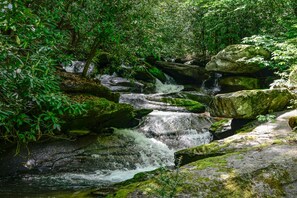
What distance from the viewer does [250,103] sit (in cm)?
904

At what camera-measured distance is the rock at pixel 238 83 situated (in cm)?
1644

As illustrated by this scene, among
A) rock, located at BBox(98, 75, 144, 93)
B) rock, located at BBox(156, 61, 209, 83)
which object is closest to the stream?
rock, located at BBox(98, 75, 144, 93)

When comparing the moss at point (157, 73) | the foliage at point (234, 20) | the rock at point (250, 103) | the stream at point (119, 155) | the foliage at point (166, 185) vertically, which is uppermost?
the foliage at point (234, 20)

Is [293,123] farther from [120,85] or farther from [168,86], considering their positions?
[168,86]

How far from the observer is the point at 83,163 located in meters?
8.79

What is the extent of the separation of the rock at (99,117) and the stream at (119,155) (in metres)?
0.43

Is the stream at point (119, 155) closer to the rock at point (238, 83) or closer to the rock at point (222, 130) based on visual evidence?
the rock at point (222, 130)

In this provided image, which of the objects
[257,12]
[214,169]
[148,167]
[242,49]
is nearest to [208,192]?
[214,169]

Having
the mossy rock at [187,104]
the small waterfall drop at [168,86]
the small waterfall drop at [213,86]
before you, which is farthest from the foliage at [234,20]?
the mossy rock at [187,104]

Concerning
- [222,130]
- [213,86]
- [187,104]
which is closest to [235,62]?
[213,86]

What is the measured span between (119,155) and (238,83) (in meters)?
9.84

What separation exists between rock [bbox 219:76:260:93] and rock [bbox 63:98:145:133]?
323 inches

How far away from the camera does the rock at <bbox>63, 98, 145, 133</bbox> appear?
9.00 metres

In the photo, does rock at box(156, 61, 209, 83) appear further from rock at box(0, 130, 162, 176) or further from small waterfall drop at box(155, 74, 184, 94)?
rock at box(0, 130, 162, 176)
